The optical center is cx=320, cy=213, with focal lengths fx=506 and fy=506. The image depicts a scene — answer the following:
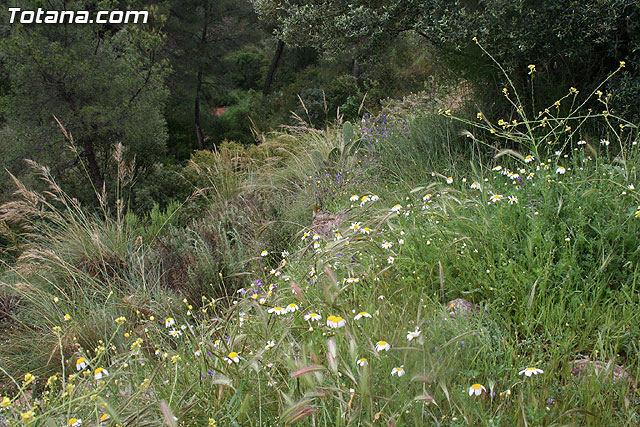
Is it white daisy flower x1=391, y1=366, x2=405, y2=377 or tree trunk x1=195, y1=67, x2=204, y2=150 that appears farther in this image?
tree trunk x1=195, y1=67, x2=204, y2=150

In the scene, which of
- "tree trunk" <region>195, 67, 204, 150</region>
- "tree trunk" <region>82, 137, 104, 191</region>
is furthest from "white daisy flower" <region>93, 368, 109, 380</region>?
"tree trunk" <region>195, 67, 204, 150</region>

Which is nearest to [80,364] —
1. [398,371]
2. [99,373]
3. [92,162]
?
[99,373]

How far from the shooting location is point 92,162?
8070 mm

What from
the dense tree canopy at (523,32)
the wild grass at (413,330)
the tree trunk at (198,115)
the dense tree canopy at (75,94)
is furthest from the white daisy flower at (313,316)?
the tree trunk at (198,115)

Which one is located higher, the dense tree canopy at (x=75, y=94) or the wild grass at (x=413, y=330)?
the dense tree canopy at (x=75, y=94)

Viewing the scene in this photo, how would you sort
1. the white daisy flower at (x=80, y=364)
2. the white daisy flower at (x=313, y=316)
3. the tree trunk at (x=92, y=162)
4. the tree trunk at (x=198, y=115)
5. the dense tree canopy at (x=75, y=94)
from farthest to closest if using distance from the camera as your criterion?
the tree trunk at (x=198, y=115), the tree trunk at (x=92, y=162), the dense tree canopy at (x=75, y=94), the white daisy flower at (x=313, y=316), the white daisy flower at (x=80, y=364)

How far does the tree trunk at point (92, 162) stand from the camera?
7996mm

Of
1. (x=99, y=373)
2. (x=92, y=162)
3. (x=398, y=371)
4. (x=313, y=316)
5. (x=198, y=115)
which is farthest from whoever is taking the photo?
(x=198, y=115)

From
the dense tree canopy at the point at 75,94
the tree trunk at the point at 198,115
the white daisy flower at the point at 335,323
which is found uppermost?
the dense tree canopy at the point at 75,94

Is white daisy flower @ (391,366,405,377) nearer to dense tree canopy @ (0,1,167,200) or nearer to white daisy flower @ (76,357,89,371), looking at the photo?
white daisy flower @ (76,357,89,371)

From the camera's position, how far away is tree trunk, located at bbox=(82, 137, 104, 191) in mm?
7996

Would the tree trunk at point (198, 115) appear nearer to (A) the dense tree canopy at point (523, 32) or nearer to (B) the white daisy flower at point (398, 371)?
(A) the dense tree canopy at point (523, 32)

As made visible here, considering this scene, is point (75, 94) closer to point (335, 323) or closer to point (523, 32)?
point (523, 32)

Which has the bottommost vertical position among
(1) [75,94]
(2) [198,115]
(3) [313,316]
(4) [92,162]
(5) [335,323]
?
(2) [198,115]
